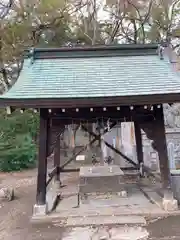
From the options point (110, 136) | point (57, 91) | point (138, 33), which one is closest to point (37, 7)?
point (138, 33)

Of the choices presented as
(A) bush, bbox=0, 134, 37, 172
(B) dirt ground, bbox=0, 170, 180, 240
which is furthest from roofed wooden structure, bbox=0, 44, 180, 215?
(A) bush, bbox=0, 134, 37, 172

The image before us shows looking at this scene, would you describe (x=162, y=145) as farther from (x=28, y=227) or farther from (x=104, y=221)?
(x=28, y=227)

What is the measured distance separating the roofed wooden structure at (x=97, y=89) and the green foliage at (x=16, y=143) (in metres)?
6.27

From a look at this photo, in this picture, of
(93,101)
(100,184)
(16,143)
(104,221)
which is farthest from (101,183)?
(16,143)

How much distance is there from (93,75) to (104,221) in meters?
2.89

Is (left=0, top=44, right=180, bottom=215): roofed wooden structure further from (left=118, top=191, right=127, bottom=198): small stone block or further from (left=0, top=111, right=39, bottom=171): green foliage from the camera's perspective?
(left=0, top=111, right=39, bottom=171): green foliage

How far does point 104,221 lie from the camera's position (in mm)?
4949

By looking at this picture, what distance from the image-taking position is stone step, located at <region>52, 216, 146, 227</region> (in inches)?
191

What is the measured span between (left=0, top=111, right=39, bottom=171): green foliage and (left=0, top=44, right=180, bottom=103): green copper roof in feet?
20.6

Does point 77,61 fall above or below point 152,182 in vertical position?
above

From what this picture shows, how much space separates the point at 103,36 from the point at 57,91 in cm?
1183

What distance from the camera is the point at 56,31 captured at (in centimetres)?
1546

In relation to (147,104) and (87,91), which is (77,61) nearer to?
(87,91)

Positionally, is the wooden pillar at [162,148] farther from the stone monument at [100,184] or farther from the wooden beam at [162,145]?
the stone monument at [100,184]
